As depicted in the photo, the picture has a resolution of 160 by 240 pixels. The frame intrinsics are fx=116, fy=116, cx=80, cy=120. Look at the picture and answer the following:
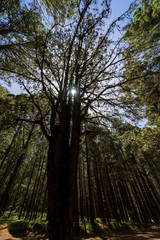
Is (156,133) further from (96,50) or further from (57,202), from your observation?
(57,202)

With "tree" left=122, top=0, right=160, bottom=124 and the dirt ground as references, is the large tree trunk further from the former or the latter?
the dirt ground

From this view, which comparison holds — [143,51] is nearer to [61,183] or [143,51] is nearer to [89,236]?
[61,183]

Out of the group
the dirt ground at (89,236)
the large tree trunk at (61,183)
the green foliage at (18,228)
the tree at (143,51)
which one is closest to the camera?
the large tree trunk at (61,183)

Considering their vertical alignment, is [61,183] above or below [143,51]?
below

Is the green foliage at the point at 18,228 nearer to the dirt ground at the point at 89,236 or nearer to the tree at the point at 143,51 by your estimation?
the dirt ground at the point at 89,236

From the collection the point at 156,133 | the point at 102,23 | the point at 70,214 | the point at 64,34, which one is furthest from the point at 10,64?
the point at 156,133

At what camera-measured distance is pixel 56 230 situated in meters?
2.41

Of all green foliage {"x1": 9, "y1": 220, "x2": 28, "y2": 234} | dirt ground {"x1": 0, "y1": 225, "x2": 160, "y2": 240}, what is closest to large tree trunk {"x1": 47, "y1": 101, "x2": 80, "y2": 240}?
dirt ground {"x1": 0, "y1": 225, "x2": 160, "y2": 240}

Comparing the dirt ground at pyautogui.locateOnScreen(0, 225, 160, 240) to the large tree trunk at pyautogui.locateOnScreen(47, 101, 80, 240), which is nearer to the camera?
the large tree trunk at pyautogui.locateOnScreen(47, 101, 80, 240)

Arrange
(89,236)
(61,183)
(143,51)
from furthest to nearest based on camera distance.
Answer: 1. (89,236)
2. (143,51)
3. (61,183)

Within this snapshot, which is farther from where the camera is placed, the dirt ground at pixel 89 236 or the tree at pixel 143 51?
the dirt ground at pixel 89 236

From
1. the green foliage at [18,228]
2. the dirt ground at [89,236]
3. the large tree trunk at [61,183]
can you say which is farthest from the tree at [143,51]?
the green foliage at [18,228]

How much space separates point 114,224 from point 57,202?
1491 cm

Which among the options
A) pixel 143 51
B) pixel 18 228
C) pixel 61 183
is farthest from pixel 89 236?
pixel 143 51
